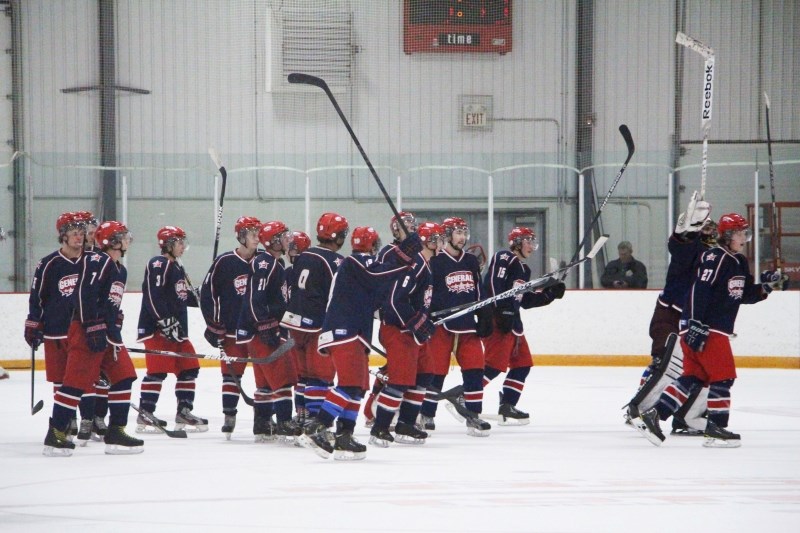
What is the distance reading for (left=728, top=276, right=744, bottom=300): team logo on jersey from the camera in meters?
6.34

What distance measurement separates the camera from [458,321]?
697cm

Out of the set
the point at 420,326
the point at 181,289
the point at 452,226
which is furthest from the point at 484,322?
the point at 181,289

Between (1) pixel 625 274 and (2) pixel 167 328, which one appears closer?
(2) pixel 167 328

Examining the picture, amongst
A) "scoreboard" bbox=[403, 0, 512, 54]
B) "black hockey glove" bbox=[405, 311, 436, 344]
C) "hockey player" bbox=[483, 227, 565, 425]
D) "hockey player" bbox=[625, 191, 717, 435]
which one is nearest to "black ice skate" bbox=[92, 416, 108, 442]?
"black hockey glove" bbox=[405, 311, 436, 344]

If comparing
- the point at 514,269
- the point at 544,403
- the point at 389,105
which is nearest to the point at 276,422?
the point at 514,269

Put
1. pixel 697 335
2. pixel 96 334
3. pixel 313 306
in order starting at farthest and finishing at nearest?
pixel 313 306
pixel 697 335
pixel 96 334

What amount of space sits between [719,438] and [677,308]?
964 millimetres

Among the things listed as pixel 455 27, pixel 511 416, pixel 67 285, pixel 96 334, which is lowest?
pixel 511 416

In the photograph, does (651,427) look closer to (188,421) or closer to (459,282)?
(459,282)

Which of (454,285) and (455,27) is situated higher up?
(455,27)

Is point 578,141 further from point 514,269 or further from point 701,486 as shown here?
point 701,486

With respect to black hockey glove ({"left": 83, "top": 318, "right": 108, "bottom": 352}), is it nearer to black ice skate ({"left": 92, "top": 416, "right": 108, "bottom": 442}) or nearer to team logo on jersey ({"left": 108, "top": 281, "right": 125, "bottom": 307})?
team logo on jersey ({"left": 108, "top": 281, "right": 125, "bottom": 307})

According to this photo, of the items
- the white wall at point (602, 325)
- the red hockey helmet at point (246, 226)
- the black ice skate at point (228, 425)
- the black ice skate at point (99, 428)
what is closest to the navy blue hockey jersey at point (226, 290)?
the red hockey helmet at point (246, 226)

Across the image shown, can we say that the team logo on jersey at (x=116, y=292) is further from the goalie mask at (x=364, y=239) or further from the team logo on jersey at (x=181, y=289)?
the goalie mask at (x=364, y=239)
